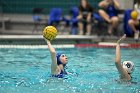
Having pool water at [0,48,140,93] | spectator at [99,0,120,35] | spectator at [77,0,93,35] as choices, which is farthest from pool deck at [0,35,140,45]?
pool water at [0,48,140,93]

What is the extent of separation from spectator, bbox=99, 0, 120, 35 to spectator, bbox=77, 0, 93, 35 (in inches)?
23.4

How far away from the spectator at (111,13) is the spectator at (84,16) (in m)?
0.59

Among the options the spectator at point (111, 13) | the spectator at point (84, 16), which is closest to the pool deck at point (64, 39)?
the spectator at point (111, 13)

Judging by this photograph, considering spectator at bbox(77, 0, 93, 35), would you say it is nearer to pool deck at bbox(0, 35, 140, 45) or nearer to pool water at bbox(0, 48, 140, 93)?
pool deck at bbox(0, 35, 140, 45)

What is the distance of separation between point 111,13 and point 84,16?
1.08 metres

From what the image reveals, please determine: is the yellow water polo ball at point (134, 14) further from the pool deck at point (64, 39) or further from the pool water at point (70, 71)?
the pool water at point (70, 71)

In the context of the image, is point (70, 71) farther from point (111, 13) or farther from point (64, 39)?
point (111, 13)

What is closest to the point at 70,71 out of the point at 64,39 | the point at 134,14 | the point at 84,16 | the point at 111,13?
the point at 64,39

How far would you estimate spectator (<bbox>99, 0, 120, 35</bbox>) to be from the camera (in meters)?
14.0

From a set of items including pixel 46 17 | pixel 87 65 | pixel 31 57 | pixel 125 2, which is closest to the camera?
pixel 87 65

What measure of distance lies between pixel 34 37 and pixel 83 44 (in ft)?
5.13

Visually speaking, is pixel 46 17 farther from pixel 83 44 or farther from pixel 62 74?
pixel 62 74

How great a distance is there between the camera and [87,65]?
10188 mm

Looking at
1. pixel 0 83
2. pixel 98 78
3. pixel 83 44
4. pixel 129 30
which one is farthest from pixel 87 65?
pixel 129 30
